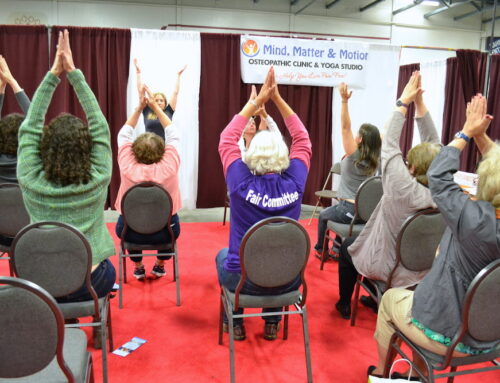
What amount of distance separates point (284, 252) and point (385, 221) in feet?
2.50

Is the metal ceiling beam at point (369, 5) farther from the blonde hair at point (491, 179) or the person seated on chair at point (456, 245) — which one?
the blonde hair at point (491, 179)

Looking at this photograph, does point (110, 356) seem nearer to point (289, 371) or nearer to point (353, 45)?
point (289, 371)

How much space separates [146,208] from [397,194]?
1.70 m

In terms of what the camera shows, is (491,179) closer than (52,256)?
Yes

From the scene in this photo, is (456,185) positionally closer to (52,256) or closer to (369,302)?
(52,256)

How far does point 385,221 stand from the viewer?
2.50m

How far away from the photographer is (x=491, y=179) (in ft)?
5.11

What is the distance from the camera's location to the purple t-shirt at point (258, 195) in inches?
85.3

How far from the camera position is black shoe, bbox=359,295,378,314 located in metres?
3.24

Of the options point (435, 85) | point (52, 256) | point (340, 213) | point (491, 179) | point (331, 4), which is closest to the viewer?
point (491, 179)

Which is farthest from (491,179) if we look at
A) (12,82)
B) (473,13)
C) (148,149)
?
(473,13)

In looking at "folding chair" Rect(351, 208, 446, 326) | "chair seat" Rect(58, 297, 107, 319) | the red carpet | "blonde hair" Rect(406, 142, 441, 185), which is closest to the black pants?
the red carpet

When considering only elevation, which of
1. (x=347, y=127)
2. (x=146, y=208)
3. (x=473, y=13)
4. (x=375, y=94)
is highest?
(x=473, y=13)

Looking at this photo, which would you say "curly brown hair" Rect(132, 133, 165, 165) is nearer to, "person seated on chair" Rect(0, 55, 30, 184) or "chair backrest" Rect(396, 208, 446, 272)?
"person seated on chair" Rect(0, 55, 30, 184)
